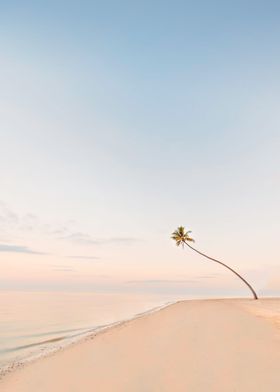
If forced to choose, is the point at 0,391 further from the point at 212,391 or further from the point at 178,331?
the point at 178,331

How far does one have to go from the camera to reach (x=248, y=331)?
21.2 meters

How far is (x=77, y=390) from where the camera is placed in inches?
421

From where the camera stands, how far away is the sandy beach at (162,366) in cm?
1088

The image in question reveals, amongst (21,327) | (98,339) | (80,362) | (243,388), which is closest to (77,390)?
(80,362)

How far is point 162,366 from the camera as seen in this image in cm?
1317

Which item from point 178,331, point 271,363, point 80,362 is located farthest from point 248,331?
point 80,362

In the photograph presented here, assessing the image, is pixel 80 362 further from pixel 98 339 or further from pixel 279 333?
pixel 279 333

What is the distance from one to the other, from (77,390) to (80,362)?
13.0ft

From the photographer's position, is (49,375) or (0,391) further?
(49,375)

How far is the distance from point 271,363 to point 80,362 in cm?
737

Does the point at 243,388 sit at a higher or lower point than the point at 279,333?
lower

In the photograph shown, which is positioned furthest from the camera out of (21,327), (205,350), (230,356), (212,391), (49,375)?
(21,327)

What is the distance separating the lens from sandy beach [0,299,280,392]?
35.7 ft

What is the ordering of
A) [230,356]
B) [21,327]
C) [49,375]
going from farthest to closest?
1. [21,327]
2. [230,356]
3. [49,375]
